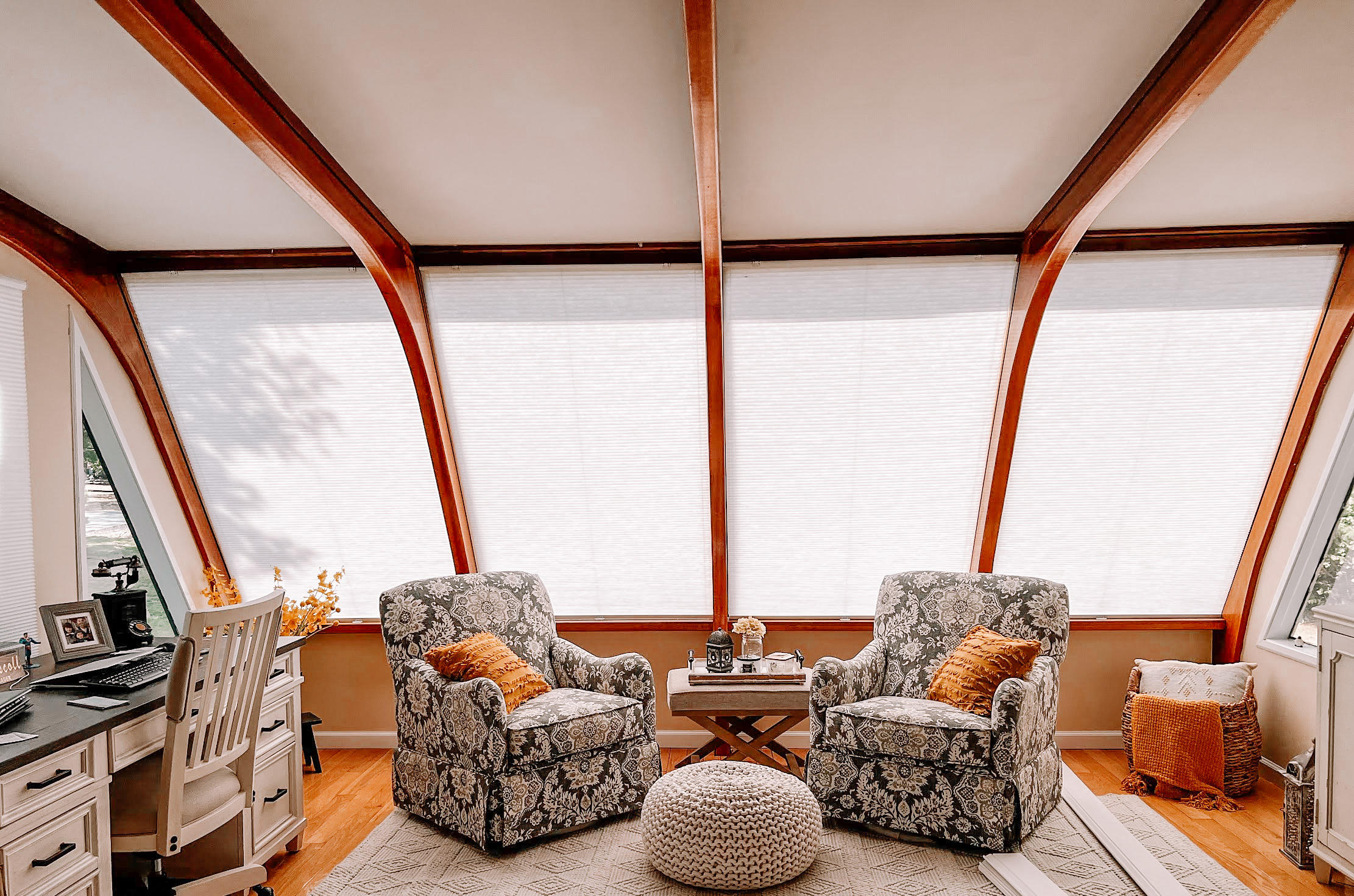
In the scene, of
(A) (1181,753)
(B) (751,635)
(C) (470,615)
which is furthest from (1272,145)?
(C) (470,615)

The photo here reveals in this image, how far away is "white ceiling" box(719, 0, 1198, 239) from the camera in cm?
204

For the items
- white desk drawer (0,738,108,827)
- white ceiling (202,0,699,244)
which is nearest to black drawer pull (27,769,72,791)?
white desk drawer (0,738,108,827)

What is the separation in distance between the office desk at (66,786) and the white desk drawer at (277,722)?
248 mm

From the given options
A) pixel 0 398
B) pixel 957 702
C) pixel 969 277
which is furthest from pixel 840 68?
pixel 0 398

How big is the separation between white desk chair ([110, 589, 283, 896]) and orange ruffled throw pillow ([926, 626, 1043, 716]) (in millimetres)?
2435

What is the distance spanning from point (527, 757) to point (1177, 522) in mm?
3381

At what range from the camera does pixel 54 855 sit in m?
1.92

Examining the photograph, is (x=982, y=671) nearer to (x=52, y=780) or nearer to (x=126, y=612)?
(x=52, y=780)

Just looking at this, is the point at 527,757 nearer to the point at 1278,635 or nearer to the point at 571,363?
the point at 571,363

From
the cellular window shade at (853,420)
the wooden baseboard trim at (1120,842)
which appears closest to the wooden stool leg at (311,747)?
the cellular window shade at (853,420)

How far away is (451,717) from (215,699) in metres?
0.87

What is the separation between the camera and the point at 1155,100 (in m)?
2.32

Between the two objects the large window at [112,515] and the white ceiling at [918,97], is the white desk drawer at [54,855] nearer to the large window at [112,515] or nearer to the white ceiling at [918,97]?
the large window at [112,515]

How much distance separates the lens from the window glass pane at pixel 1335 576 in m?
3.48
